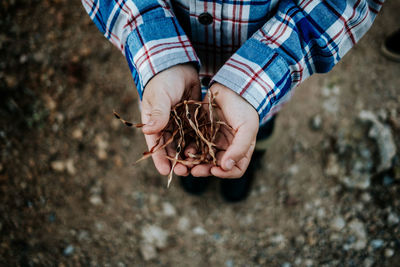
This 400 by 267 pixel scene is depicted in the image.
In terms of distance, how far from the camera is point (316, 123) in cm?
239

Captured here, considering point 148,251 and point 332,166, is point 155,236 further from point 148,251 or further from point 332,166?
point 332,166

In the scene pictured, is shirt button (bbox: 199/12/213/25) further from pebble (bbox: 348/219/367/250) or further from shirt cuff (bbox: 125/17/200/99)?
pebble (bbox: 348/219/367/250)

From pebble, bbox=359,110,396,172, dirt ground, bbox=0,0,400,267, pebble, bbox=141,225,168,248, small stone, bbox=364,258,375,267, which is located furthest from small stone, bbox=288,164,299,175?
pebble, bbox=141,225,168,248

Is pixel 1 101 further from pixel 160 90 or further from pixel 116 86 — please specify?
pixel 160 90

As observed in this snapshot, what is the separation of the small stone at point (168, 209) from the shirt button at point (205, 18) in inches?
58.1

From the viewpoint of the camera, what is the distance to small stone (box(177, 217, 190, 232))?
2.16m

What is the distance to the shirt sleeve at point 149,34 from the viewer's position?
1192 millimetres

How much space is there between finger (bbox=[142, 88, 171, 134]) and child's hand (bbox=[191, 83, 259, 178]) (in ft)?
0.81

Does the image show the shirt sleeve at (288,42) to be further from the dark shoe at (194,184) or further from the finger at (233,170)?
the dark shoe at (194,184)

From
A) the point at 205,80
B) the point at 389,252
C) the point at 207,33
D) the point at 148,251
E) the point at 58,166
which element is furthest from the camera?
the point at 58,166

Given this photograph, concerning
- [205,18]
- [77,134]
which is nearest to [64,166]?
[77,134]

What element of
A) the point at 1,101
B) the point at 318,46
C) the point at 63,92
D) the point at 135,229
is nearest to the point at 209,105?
the point at 318,46

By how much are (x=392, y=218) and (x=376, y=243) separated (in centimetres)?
23

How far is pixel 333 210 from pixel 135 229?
153cm
